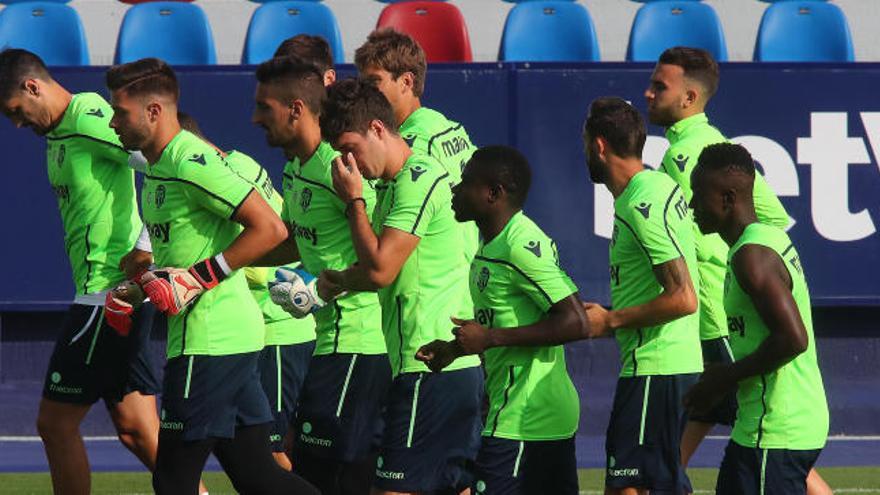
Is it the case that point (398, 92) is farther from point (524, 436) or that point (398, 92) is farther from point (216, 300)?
point (524, 436)

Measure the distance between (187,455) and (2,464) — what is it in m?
4.26

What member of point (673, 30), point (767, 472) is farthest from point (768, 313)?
point (673, 30)

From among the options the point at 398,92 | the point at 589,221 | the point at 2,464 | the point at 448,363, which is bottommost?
the point at 2,464

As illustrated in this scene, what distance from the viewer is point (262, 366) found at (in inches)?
292

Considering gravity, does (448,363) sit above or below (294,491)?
above

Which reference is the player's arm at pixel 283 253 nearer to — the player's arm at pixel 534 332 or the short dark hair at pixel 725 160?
the player's arm at pixel 534 332

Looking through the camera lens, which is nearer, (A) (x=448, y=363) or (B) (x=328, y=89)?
(A) (x=448, y=363)

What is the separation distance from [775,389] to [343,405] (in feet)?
5.70

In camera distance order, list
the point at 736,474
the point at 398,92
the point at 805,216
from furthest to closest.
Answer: the point at 805,216 → the point at 398,92 → the point at 736,474

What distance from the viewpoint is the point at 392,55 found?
7082 mm

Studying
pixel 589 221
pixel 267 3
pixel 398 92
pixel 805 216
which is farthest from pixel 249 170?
pixel 267 3

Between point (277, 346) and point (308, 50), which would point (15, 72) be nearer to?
point (308, 50)

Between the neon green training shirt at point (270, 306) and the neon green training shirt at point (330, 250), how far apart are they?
0.87m

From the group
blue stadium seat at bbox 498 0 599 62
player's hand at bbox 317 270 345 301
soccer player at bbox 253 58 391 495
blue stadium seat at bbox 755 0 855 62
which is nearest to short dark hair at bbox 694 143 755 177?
player's hand at bbox 317 270 345 301
